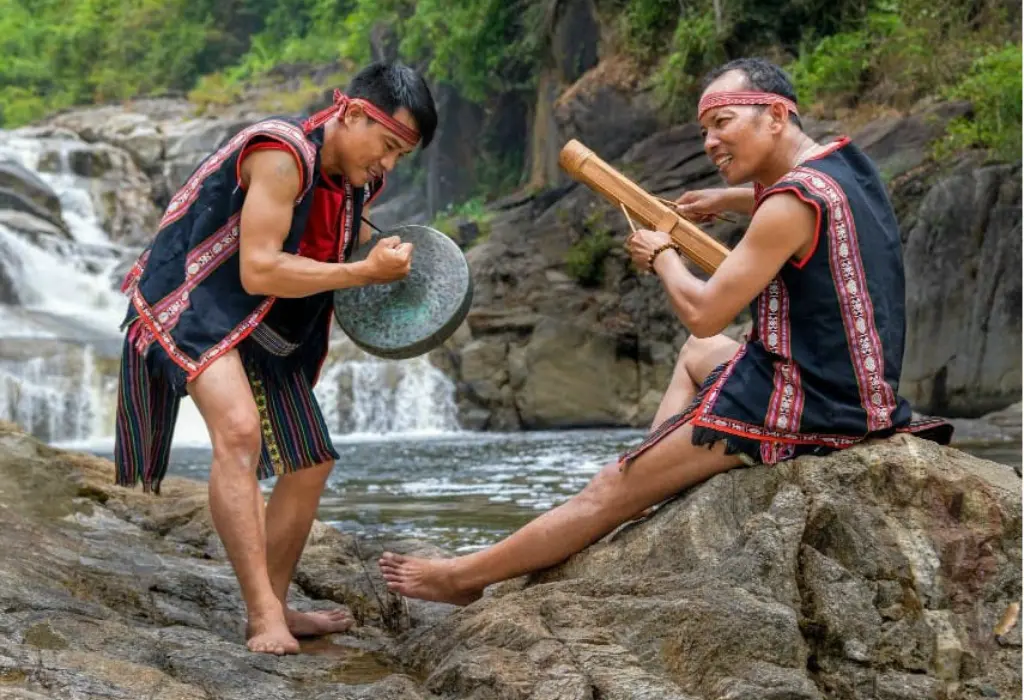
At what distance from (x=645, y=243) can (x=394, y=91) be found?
0.84m

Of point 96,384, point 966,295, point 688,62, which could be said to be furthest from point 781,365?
point 688,62

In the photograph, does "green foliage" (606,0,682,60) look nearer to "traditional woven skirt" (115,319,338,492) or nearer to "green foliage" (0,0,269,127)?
"traditional woven skirt" (115,319,338,492)

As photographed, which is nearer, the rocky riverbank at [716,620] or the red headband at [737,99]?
the rocky riverbank at [716,620]

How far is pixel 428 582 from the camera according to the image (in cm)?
371

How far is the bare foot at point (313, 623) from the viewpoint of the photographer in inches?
146

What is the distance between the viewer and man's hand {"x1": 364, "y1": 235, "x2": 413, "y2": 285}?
356 cm

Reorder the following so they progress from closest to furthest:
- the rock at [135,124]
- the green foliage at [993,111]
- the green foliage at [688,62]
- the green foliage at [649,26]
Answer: the green foliage at [993,111]
the green foliage at [688,62]
the green foliage at [649,26]
the rock at [135,124]

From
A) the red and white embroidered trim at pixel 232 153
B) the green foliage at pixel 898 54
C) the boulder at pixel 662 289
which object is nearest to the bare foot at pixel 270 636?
the red and white embroidered trim at pixel 232 153

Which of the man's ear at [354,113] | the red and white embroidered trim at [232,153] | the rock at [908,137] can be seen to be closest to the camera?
the red and white embroidered trim at [232,153]

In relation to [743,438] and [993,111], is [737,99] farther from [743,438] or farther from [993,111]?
[993,111]

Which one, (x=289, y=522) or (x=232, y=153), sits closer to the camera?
(x=232, y=153)

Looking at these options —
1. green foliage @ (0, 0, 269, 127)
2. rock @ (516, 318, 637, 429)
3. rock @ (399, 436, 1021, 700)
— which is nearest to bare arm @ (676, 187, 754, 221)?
rock @ (399, 436, 1021, 700)

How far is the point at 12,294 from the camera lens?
20.5 m

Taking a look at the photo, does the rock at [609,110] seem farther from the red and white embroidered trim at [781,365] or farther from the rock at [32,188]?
the red and white embroidered trim at [781,365]
